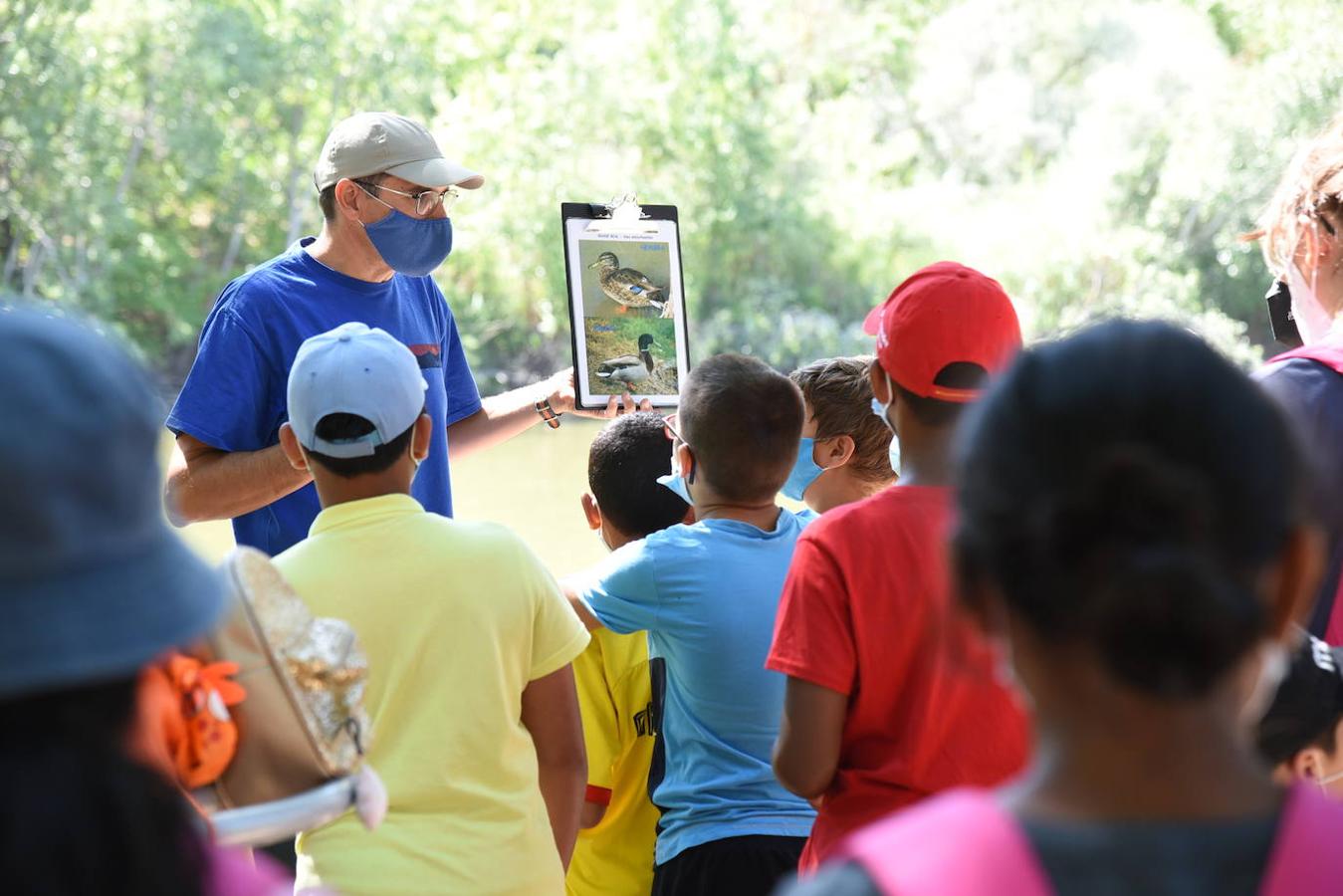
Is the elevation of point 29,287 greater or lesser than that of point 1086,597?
lesser

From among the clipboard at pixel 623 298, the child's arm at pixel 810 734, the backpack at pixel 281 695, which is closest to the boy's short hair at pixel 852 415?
the clipboard at pixel 623 298

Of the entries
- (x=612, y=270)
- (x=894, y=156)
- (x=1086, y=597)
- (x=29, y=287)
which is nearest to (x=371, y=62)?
(x=29, y=287)

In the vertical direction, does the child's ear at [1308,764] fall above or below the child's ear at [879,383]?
below

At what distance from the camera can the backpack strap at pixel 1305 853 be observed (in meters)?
0.93

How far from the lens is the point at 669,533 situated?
2422mm

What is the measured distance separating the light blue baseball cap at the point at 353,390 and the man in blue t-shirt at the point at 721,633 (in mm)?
576

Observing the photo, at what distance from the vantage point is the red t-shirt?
70.5 inches

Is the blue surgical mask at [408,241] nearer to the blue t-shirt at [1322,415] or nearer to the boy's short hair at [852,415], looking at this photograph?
the boy's short hair at [852,415]

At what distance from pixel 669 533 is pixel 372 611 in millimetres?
658

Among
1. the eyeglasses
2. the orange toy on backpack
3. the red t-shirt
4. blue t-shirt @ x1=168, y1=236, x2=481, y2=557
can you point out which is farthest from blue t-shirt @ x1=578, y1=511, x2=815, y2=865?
the orange toy on backpack

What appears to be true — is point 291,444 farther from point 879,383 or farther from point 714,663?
point 879,383

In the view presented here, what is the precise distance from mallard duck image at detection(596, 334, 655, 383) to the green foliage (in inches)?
506

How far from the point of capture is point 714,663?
2.38 m

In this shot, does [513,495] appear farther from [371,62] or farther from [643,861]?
[643,861]
